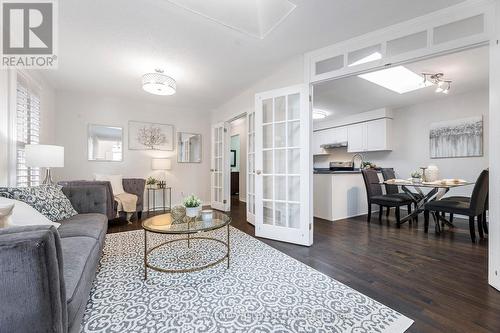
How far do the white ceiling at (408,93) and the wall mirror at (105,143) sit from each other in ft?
14.1

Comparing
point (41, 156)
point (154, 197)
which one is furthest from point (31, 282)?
point (154, 197)

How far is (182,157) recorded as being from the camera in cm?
545

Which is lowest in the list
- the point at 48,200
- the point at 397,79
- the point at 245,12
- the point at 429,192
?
the point at 429,192

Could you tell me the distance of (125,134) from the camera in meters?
4.81

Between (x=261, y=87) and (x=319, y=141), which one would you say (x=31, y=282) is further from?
(x=319, y=141)

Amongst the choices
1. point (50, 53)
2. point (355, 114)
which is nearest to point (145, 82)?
point (50, 53)

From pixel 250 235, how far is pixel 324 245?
1.04 metres

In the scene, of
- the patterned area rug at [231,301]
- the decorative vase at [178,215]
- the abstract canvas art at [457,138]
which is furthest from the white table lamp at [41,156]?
the abstract canvas art at [457,138]

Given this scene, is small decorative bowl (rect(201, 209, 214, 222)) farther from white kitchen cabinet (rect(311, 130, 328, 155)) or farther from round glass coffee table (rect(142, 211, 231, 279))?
white kitchen cabinet (rect(311, 130, 328, 155))

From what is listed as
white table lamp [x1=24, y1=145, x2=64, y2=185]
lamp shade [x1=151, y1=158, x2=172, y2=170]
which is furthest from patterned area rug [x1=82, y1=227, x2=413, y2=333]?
lamp shade [x1=151, y1=158, x2=172, y2=170]

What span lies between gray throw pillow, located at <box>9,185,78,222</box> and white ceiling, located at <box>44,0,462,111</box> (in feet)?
5.73

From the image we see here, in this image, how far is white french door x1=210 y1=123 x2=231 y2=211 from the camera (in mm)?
4984

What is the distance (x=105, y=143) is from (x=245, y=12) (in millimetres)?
4046

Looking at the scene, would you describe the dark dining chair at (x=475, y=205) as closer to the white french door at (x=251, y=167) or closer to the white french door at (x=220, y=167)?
the white french door at (x=251, y=167)
